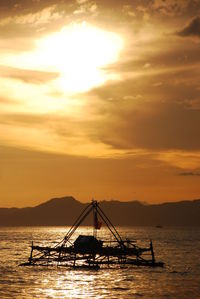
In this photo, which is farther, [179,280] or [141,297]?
[179,280]

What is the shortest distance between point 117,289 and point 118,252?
12.5m

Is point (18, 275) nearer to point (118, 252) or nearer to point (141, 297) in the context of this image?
point (118, 252)

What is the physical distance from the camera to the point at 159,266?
67.8 m

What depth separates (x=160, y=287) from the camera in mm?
53844

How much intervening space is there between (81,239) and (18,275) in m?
9.15

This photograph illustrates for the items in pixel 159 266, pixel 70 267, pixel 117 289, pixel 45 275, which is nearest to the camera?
pixel 117 289

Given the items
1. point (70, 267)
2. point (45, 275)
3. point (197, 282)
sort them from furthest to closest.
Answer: point (70, 267) < point (45, 275) < point (197, 282)

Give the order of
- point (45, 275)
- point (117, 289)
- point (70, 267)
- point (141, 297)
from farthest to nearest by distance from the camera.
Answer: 1. point (70, 267)
2. point (45, 275)
3. point (117, 289)
4. point (141, 297)

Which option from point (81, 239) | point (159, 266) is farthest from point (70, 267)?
point (159, 266)

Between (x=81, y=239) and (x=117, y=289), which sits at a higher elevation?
(x=81, y=239)

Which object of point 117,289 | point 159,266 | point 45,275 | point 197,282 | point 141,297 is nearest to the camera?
point 141,297

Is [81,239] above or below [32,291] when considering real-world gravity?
above

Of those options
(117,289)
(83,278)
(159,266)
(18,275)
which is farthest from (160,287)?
(18,275)

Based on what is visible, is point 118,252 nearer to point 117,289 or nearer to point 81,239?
point 81,239
